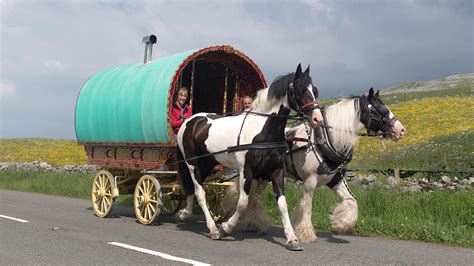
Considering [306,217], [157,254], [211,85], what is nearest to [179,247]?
[157,254]

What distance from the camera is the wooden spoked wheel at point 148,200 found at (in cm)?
895

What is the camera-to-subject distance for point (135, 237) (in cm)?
774

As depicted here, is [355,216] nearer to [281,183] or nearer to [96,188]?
[281,183]

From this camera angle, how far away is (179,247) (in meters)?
6.88

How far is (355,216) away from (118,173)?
5759 millimetres

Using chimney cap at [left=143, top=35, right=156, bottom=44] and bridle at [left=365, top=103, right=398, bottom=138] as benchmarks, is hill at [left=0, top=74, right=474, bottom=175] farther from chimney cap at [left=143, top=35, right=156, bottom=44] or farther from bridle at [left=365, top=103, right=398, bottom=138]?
chimney cap at [left=143, top=35, right=156, bottom=44]

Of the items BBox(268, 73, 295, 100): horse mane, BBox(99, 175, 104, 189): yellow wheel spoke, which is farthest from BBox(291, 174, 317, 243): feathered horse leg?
BBox(99, 175, 104, 189): yellow wheel spoke

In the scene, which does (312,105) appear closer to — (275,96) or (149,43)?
(275,96)

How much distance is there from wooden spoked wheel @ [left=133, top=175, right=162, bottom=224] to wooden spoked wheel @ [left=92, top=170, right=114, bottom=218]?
0.97 metres

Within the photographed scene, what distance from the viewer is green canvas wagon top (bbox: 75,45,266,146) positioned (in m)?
8.92

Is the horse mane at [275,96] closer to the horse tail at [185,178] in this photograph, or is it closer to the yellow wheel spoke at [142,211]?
the horse tail at [185,178]

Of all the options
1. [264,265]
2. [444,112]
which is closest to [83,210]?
[264,265]

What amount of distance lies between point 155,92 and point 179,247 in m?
3.27

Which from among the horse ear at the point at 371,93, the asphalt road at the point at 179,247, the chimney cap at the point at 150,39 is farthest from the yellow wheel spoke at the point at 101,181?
the horse ear at the point at 371,93
